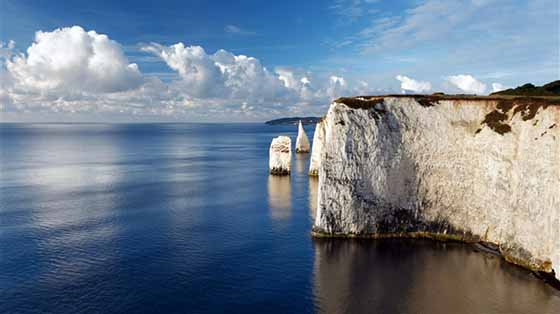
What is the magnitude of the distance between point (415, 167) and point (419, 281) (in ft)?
58.6

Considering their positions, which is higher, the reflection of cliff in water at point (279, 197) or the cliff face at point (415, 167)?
the cliff face at point (415, 167)

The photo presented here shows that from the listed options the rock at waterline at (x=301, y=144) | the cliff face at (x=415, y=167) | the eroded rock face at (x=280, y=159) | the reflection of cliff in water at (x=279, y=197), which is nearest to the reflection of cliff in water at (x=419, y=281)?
the cliff face at (x=415, y=167)

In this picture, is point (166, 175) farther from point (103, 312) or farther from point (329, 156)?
point (103, 312)

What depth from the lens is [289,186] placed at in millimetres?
88000

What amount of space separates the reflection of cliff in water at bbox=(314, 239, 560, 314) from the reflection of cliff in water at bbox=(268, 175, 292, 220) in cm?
1541

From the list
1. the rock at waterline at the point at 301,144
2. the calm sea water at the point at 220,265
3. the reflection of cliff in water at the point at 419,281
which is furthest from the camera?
the rock at waterline at the point at 301,144

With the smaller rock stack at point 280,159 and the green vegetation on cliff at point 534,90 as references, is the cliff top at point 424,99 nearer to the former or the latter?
the green vegetation on cliff at point 534,90

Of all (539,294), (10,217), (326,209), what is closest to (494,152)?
(539,294)

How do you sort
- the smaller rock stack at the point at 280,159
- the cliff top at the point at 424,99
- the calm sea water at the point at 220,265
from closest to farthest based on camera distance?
the calm sea water at the point at 220,265
the cliff top at the point at 424,99
the smaller rock stack at the point at 280,159

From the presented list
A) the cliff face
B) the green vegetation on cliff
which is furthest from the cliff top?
the green vegetation on cliff

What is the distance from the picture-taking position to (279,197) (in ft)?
251

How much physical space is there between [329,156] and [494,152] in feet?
67.8

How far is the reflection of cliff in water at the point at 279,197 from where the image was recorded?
64312 mm

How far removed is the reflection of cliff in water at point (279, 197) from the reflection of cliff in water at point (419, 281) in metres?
15.4
